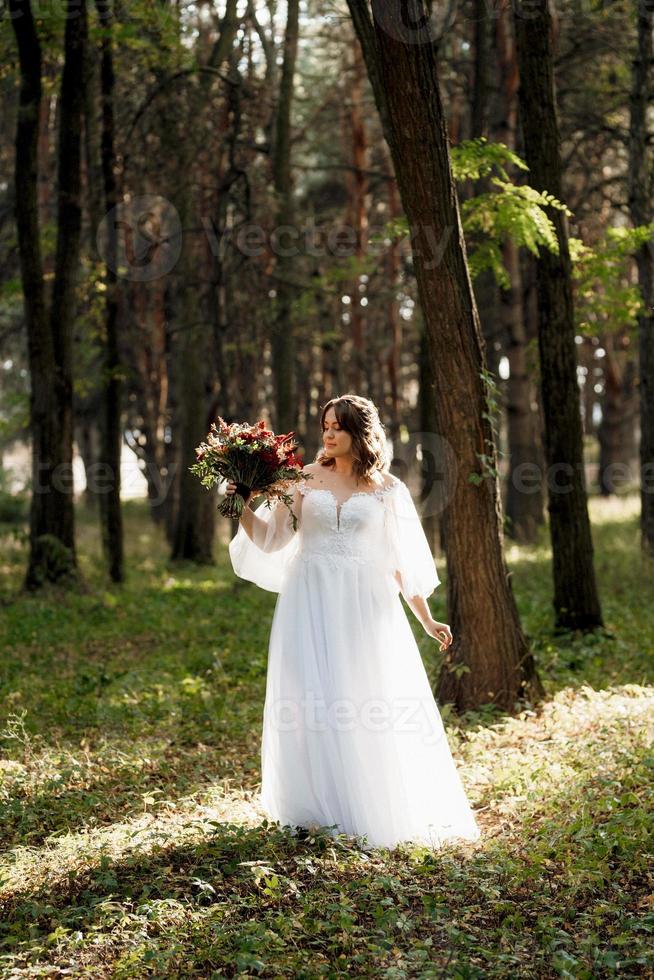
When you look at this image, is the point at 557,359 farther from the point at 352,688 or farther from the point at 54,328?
the point at 54,328

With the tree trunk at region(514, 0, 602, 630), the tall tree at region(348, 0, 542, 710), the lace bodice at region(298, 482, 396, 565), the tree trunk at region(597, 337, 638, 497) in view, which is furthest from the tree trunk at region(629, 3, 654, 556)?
the tree trunk at region(597, 337, 638, 497)

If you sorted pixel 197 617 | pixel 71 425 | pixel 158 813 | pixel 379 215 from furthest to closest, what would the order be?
pixel 379 215
pixel 71 425
pixel 197 617
pixel 158 813

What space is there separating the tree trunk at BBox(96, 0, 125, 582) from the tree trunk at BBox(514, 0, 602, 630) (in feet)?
22.6

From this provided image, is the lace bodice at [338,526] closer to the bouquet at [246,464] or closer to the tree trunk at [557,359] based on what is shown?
the bouquet at [246,464]

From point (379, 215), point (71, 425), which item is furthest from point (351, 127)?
point (71, 425)

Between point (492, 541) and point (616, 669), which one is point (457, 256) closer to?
point (492, 541)

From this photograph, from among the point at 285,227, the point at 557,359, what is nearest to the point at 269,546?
the point at 557,359

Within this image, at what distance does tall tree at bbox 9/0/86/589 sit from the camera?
561 inches

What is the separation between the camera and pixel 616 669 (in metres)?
9.93

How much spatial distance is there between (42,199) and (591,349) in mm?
18313

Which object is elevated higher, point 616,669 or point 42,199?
point 42,199

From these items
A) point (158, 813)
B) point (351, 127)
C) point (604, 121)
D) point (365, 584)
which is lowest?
point (158, 813)

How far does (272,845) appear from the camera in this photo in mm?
5801

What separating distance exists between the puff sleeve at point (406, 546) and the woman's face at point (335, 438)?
1.39 ft
